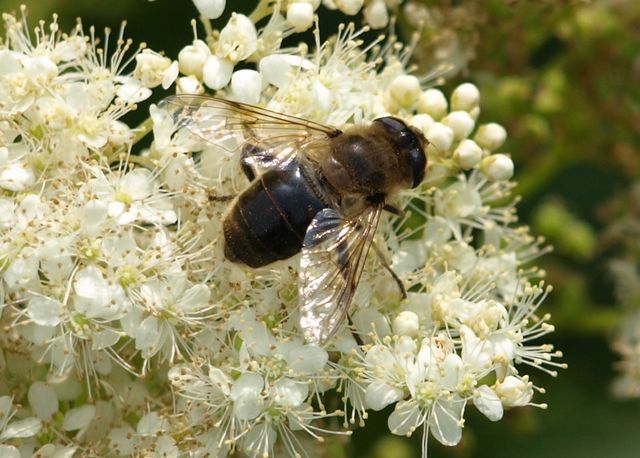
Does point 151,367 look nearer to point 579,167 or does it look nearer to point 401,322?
Result: point 401,322

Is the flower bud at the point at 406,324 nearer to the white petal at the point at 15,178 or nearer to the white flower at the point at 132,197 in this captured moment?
the white flower at the point at 132,197

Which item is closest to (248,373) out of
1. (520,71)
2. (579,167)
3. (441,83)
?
(441,83)

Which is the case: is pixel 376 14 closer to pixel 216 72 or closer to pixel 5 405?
pixel 216 72

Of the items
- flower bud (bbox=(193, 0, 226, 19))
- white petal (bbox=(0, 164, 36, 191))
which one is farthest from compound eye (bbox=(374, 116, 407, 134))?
white petal (bbox=(0, 164, 36, 191))

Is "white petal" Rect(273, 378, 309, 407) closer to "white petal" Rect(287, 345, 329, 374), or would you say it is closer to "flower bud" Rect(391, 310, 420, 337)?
"white petal" Rect(287, 345, 329, 374)

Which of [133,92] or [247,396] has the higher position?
[133,92]

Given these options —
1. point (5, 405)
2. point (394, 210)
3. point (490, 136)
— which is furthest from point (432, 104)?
point (5, 405)

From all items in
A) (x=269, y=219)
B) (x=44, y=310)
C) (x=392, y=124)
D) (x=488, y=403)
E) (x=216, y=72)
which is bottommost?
(x=488, y=403)
